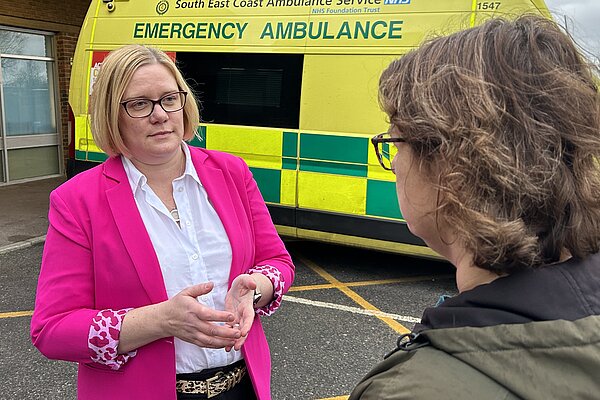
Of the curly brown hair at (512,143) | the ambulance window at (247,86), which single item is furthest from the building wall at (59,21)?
the curly brown hair at (512,143)

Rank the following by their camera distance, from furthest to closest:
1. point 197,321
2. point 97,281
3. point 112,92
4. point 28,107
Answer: point 28,107
point 112,92
point 97,281
point 197,321

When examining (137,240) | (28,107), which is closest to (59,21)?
(28,107)

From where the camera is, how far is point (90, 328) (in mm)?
1458

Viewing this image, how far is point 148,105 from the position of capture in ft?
5.59

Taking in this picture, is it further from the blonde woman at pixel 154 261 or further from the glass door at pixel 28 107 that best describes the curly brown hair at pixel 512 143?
the glass door at pixel 28 107

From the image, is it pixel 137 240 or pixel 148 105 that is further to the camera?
pixel 148 105

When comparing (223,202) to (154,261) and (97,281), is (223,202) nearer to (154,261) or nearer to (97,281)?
(154,261)

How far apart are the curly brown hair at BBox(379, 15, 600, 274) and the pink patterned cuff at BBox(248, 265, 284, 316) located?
928 millimetres

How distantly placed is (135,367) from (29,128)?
985 centimetres

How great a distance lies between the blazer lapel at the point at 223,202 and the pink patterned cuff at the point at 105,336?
361 mm

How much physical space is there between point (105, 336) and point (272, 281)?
0.51 m

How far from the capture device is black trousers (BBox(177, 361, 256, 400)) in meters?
1.61

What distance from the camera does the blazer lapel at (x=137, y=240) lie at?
154cm

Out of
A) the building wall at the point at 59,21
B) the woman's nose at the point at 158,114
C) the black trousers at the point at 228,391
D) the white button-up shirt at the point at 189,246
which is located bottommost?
the black trousers at the point at 228,391
